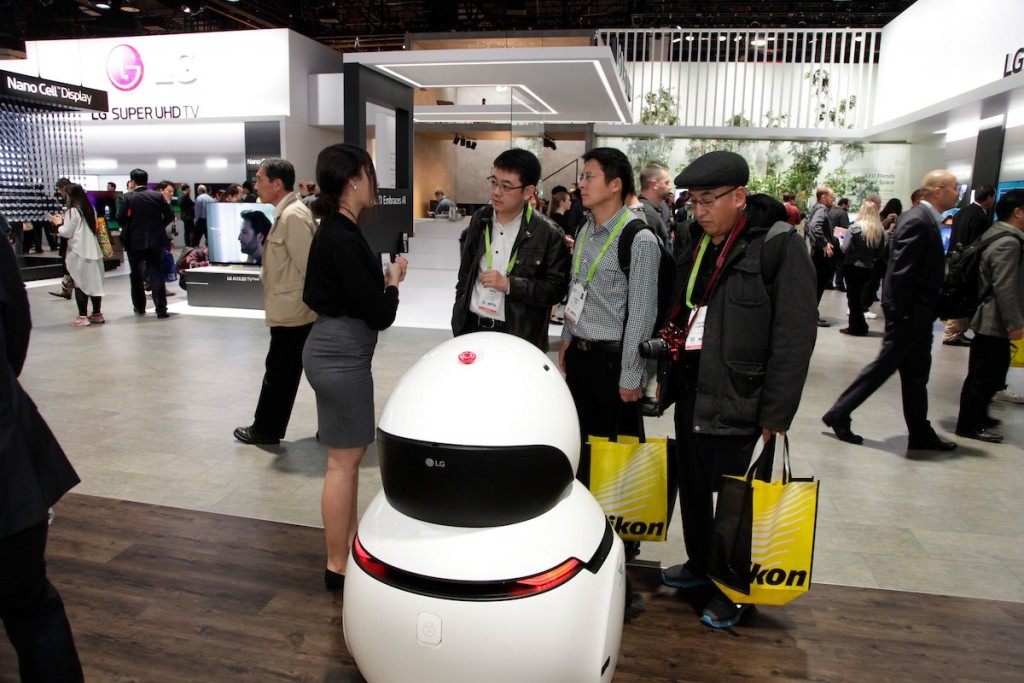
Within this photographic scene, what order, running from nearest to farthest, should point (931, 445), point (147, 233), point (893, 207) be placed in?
1. point (931, 445)
2. point (147, 233)
3. point (893, 207)

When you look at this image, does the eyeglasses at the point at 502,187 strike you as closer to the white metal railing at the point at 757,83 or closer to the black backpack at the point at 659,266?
the black backpack at the point at 659,266

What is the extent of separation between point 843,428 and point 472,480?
3.71 meters

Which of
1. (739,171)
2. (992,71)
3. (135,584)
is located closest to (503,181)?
(739,171)

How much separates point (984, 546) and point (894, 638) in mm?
1117

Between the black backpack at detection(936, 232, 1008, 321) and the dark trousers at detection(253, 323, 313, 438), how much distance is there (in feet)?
12.8

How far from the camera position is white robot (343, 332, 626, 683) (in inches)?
61.0

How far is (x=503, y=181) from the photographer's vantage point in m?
2.80

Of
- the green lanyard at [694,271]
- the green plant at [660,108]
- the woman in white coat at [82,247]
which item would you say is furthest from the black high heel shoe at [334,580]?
the green plant at [660,108]

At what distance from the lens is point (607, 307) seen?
261 centimetres

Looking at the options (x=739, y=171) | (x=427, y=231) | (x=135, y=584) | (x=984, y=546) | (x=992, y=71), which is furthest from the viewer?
(x=427, y=231)

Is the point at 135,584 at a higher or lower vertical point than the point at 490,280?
lower

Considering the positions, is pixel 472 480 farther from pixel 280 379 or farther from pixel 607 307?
pixel 280 379

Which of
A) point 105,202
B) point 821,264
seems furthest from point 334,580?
point 105,202

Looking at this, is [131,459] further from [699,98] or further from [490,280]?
[699,98]
